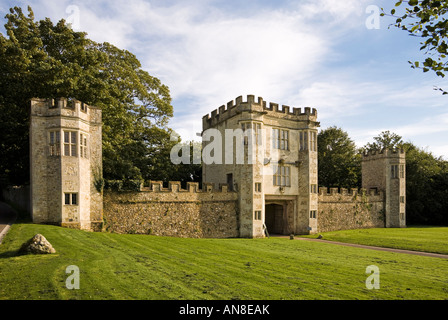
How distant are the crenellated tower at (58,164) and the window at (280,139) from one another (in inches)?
608

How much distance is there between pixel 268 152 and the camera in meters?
26.3

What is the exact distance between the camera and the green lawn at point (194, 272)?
861 cm

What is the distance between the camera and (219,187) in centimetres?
2444

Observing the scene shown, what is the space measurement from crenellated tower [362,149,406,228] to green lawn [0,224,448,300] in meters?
21.5

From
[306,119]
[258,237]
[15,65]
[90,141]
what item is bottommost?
[258,237]

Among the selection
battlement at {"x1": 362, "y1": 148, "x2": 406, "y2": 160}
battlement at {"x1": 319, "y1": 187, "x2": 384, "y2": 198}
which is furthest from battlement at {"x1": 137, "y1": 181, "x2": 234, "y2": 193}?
battlement at {"x1": 362, "y1": 148, "x2": 406, "y2": 160}

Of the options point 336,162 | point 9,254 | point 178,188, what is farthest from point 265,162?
point 336,162

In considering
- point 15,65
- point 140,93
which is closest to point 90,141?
point 15,65

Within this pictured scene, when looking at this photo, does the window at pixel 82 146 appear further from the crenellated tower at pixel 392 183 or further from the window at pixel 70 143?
the crenellated tower at pixel 392 183

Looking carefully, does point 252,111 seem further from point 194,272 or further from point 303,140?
point 194,272

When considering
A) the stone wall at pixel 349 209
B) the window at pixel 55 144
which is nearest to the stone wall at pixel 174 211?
the window at pixel 55 144

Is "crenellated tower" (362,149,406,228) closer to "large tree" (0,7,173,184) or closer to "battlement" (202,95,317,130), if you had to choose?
"battlement" (202,95,317,130)

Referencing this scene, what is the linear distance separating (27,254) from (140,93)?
21.6 m
